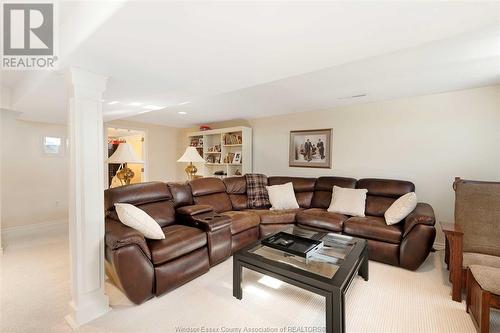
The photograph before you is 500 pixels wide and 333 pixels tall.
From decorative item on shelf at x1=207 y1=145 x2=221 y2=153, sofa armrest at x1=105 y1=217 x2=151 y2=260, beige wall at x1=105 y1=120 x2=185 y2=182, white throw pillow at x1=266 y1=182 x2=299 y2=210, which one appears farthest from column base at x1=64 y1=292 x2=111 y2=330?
A: beige wall at x1=105 y1=120 x2=185 y2=182

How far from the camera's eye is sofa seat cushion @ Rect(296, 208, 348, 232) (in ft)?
9.55

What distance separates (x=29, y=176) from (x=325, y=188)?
16.8ft

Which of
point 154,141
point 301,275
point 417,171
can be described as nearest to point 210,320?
point 301,275

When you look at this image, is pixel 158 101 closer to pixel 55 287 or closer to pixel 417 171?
pixel 55 287

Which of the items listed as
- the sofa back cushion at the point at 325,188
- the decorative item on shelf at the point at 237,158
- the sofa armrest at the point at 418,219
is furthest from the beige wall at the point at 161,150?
the sofa armrest at the point at 418,219

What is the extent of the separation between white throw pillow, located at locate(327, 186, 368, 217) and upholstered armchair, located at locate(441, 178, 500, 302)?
0.97m

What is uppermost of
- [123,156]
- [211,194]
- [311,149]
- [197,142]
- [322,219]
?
[197,142]

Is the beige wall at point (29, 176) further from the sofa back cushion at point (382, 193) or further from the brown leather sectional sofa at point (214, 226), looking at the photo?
the sofa back cushion at point (382, 193)

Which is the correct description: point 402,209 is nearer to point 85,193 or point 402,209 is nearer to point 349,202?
point 349,202

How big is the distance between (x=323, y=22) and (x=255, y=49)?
1.47ft

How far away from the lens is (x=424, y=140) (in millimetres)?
3168

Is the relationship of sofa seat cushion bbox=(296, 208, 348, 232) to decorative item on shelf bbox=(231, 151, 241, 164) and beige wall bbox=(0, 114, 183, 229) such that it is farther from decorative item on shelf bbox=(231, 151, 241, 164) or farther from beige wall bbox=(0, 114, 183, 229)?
beige wall bbox=(0, 114, 183, 229)

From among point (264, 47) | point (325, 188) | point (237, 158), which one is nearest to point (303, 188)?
point (325, 188)

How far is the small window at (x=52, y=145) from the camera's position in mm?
4117
